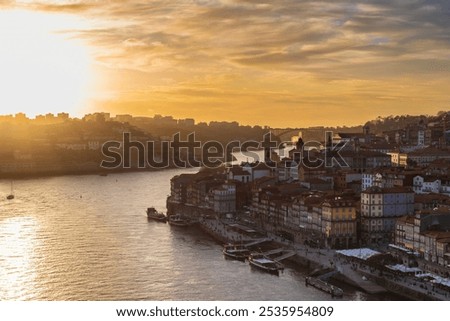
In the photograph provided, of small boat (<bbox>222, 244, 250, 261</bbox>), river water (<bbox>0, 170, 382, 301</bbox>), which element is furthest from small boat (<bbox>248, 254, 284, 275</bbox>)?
small boat (<bbox>222, 244, 250, 261</bbox>)

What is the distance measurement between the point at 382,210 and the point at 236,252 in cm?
218

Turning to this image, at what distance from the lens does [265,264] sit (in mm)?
8953

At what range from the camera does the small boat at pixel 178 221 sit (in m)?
12.7

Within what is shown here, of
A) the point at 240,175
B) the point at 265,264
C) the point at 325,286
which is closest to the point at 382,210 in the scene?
the point at 265,264

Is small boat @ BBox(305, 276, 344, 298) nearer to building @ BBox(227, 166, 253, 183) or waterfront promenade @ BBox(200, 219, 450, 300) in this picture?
waterfront promenade @ BBox(200, 219, 450, 300)

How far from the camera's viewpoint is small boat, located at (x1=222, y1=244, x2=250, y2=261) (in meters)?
9.68

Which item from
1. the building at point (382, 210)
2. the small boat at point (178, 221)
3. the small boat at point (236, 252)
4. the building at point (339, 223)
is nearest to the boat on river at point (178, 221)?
the small boat at point (178, 221)

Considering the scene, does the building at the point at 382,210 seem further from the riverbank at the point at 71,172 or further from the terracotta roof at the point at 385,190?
the riverbank at the point at 71,172

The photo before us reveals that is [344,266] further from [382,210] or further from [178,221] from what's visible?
[178,221]

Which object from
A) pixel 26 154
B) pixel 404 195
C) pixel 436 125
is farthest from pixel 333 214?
pixel 26 154

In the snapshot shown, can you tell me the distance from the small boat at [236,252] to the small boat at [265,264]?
31 centimetres

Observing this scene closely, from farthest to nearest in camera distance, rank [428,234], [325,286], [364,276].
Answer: [428,234] < [364,276] < [325,286]

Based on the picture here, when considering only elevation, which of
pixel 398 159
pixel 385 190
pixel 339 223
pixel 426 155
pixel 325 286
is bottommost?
pixel 325 286

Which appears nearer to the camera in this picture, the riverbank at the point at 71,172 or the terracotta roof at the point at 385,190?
the terracotta roof at the point at 385,190
